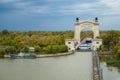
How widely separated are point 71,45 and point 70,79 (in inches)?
769

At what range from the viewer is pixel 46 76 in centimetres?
1800

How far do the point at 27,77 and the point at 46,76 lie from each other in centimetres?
93

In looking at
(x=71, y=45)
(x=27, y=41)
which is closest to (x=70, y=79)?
(x=71, y=45)

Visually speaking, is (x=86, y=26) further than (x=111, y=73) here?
Yes

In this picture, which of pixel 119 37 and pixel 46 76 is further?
pixel 119 37

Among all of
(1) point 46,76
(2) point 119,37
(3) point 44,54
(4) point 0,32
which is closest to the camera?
(1) point 46,76

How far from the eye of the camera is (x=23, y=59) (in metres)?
28.2

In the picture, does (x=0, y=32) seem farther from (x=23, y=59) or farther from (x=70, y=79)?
(x=70, y=79)

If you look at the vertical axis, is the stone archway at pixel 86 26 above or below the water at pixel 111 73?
above

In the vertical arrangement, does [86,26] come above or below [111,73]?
above

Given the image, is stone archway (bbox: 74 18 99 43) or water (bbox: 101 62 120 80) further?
stone archway (bbox: 74 18 99 43)

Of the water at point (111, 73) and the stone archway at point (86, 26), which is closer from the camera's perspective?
the water at point (111, 73)

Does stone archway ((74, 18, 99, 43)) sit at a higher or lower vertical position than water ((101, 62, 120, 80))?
higher

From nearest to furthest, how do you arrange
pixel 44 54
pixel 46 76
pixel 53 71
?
pixel 46 76 < pixel 53 71 < pixel 44 54
